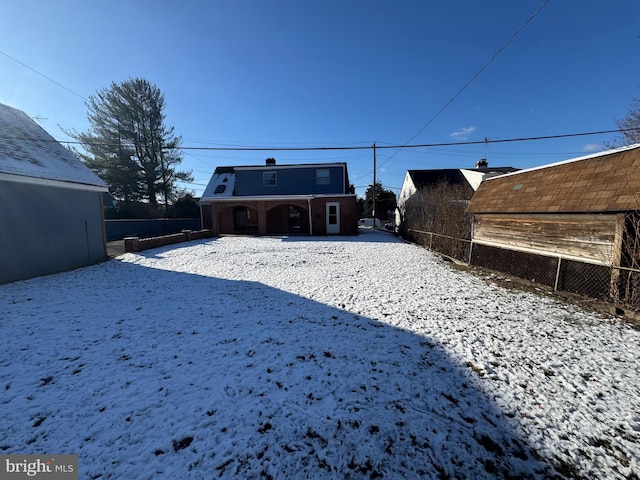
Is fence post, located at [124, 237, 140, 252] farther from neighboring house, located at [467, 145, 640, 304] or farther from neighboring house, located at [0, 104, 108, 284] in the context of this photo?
neighboring house, located at [467, 145, 640, 304]

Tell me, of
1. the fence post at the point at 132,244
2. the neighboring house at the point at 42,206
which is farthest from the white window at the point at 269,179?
the neighboring house at the point at 42,206

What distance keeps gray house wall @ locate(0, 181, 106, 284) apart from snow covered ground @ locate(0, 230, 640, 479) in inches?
115

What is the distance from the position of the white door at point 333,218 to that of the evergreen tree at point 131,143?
20.0 meters

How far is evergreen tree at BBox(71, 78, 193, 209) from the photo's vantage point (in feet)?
85.0

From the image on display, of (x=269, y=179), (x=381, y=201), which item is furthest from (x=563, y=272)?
(x=381, y=201)

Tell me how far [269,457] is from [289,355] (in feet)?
5.06

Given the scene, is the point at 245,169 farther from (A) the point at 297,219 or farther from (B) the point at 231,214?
(A) the point at 297,219

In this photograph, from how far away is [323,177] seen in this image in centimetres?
2052

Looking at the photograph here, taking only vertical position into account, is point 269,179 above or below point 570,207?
above

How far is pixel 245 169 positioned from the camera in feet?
68.8

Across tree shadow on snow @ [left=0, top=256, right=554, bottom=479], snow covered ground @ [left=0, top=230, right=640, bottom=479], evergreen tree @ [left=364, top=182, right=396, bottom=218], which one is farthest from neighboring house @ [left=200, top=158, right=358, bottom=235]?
evergreen tree @ [left=364, top=182, right=396, bottom=218]

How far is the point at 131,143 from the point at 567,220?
115ft

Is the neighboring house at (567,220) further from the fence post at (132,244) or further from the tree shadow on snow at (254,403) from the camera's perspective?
the fence post at (132,244)

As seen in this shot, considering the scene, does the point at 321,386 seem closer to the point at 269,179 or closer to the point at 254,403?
the point at 254,403
